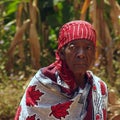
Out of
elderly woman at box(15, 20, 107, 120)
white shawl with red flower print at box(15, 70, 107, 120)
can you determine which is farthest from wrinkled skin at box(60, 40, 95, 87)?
white shawl with red flower print at box(15, 70, 107, 120)

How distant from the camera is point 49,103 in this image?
10.3 feet

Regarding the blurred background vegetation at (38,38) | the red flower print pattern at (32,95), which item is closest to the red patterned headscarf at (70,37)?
A: the red flower print pattern at (32,95)

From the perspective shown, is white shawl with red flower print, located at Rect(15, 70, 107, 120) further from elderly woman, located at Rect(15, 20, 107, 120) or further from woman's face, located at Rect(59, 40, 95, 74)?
woman's face, located at Rect(59, 40, 95, 74)

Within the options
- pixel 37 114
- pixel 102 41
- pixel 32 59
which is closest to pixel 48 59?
pixel 32 59

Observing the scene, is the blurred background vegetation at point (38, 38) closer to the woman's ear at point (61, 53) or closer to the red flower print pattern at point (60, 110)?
the red flower print pattern at point (60, 110)

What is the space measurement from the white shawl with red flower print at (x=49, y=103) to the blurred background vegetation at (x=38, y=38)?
5.26ft

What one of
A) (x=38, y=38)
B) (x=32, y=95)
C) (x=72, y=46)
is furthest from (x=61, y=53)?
(x=38, y=38)

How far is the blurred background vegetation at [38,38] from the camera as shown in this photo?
5.25m

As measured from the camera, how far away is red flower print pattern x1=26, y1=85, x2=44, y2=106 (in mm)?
3098

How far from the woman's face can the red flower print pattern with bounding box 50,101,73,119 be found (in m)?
0.25

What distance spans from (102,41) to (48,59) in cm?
72

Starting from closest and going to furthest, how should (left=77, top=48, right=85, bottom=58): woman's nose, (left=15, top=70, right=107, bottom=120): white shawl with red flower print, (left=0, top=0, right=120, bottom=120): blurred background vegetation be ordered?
1. (left=77, top=48, right=85, bottom=58): woman's nose
2. (left=15, top=70, right=107, bottom=120): white shawl with red flower print
3. (left=0, top=0, right=120, bottom=120): blurred background vegetation

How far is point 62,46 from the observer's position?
2.97 m

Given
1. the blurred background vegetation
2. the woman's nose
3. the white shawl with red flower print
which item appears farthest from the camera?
the blurred background vegetation
